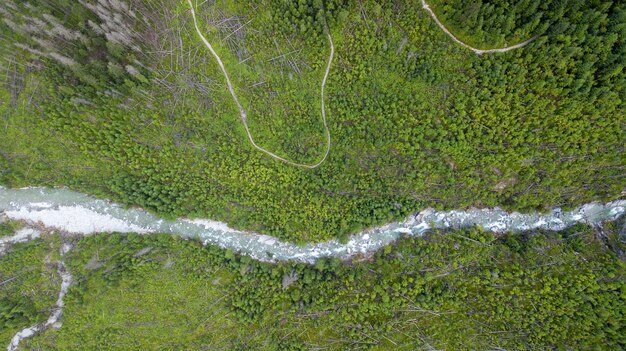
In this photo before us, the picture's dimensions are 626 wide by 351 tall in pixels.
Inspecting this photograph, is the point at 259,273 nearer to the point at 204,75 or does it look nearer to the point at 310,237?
the point at 310,237

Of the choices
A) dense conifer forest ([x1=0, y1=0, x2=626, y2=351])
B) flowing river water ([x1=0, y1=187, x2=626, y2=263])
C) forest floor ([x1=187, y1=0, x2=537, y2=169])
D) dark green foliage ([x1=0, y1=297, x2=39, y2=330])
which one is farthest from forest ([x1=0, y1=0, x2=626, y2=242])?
dark green foliage ([x1=0, y1=297, x2=39, y2=330])

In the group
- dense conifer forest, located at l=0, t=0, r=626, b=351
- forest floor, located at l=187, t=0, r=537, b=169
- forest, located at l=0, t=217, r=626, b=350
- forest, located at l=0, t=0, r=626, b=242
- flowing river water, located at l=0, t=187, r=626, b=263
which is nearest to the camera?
forest, located at l=0, t=0, r=626, b=242

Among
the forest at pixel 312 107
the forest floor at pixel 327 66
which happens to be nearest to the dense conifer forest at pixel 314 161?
the forest at pixel 312 107

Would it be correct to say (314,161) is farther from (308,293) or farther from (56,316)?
(56,316)

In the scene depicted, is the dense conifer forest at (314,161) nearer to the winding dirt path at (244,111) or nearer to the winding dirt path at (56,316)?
the winding dirt path at (244,111)

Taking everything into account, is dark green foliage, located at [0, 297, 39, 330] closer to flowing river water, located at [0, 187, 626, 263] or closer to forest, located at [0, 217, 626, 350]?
forest, located at [0, 217, 626, 350]

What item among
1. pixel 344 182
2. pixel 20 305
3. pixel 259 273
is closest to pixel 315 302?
pixel 259 273
